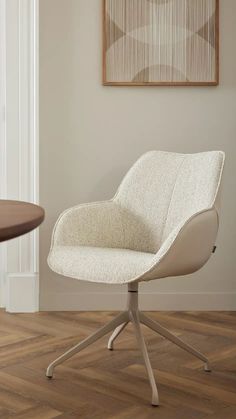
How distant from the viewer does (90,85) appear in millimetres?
3725

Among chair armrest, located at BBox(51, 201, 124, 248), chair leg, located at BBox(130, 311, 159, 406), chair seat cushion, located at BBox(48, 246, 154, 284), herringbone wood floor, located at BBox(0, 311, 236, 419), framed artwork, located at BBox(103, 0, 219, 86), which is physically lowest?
herringbone wood floor, located at BBox(0, 311, 236, 419)

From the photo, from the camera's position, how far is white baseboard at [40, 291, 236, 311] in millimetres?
3795

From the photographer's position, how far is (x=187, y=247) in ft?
8.22

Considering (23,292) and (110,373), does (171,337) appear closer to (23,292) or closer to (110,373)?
(110,373)

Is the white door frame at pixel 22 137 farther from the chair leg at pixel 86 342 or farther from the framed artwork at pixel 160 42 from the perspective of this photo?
the chair leg at pixel 86 342

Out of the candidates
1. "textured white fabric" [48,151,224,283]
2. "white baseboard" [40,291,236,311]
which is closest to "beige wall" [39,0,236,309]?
"white baseboard" [40,291,236,311]

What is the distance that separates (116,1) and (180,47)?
43 cm

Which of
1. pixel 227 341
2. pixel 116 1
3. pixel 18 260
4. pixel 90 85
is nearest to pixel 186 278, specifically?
pixel 227 341

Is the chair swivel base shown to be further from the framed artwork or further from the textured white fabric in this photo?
the framed artwork

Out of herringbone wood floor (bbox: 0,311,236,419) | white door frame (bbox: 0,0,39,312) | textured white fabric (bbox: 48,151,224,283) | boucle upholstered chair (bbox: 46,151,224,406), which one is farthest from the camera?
white door frame (bbox: 0,0,39,312)

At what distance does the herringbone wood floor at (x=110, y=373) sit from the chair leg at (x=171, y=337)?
59mm

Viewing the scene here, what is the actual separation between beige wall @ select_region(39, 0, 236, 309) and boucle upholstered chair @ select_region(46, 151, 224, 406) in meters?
0.60

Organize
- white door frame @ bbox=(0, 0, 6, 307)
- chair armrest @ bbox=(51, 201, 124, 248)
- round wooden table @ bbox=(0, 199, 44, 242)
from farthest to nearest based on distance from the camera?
white door frame @ bbox=(0, 0, 6, 307) → chair armrest @ bbox=(51, 201, 124, 248) → round wooden table @ bbox=(0, 199, 44, 242)

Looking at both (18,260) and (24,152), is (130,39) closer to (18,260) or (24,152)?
(24,152)
